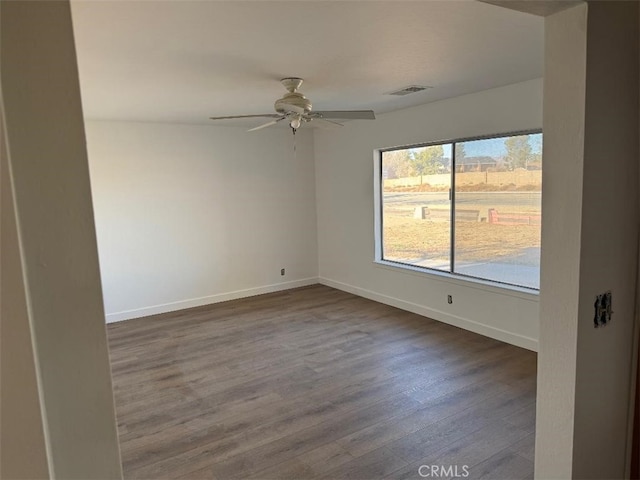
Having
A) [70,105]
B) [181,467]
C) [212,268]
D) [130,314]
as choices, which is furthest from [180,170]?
[70,105]

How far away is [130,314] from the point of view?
5441 mm

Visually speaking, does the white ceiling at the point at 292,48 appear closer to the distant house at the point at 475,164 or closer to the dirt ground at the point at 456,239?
the distant house at the point at 475,164

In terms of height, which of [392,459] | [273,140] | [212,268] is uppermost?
[273,140]

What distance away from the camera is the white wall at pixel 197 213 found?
5266mm

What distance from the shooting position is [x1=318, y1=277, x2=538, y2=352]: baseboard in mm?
4055

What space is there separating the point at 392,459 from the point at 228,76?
2868 mm

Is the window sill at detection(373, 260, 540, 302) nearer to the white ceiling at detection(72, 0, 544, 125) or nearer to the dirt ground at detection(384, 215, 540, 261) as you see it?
the dirt ground at detection(384, 215, 540, 261)

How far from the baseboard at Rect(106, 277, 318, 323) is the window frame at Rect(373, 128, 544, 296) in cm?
158

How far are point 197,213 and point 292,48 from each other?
12.0 feet

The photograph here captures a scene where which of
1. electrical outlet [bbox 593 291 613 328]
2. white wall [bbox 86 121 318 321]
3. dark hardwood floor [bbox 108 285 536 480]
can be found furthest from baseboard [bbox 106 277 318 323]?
electrical outlet [bbox 593 291 613 328]

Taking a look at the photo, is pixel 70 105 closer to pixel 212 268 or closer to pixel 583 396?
pixel 583 396

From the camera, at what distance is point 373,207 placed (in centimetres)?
572

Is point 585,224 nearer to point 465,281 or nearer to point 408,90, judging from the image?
point 408,90

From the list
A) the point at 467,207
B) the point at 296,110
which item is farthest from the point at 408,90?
the point at 467,207
